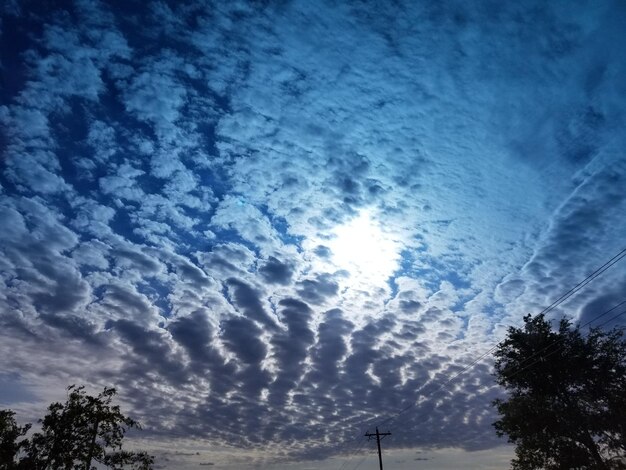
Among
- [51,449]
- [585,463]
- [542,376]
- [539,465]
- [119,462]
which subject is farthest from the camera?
[119,462]

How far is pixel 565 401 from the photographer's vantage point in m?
27.9

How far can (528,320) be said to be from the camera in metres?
31.4

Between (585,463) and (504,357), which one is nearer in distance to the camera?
(585,463)

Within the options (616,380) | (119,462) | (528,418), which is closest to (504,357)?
(528,418)

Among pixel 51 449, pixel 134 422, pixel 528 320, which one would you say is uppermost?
pixel 528 320

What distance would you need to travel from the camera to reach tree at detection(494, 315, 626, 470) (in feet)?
84.0

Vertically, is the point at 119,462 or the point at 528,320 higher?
the point at 528,320

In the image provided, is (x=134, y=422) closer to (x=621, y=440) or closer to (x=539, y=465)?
(x=539, y=465)

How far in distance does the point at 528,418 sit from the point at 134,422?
107 ft

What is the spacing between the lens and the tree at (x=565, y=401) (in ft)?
84.0

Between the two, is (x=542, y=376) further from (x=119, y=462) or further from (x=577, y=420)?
(x=119, y=462)

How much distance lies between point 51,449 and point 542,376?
4013 cm

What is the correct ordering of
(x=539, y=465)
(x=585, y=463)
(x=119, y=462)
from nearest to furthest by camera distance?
(x=585, y=463), (x=539, y=465), (x=119, y=462)

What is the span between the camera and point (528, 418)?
27328mm
